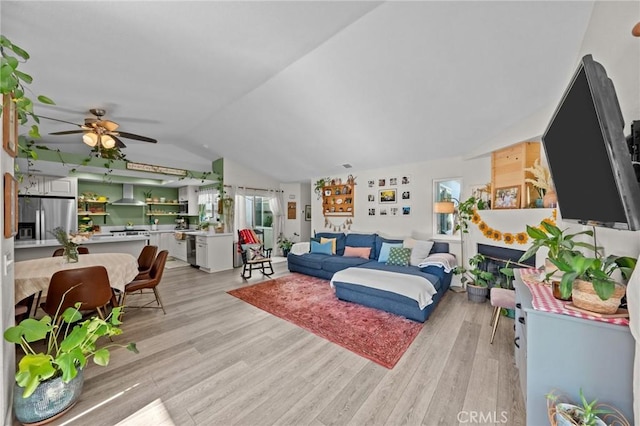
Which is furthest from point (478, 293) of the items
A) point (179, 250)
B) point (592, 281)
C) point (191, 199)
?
point (191, 199)

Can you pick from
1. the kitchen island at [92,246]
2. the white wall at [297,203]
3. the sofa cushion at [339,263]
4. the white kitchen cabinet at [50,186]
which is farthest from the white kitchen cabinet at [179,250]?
the sofa cushion at [339,263]

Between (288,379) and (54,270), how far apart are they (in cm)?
278

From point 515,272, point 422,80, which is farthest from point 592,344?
point 422,80

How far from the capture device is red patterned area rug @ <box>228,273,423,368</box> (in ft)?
7.89

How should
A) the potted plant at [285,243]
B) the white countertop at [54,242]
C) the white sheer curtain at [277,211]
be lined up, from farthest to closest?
the white sheer curtain at [277,211] < the potted plant at [285,243] < the white countertop at [54,242]

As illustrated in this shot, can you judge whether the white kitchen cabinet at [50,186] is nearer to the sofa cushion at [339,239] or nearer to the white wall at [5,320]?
the white wall at [5,320]

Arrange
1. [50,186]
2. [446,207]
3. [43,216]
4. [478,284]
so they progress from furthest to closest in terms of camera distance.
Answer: [50,186]
[43,216]
[446,207]
[478,284]

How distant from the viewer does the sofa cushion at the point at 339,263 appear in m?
4.55

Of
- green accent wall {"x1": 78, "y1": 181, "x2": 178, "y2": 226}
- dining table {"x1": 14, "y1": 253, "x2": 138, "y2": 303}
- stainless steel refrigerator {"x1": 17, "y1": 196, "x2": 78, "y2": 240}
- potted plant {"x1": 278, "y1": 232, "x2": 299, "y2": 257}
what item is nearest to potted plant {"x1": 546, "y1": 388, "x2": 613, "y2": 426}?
dining table {"x1": 14, "y1": 253, "x2": 138, "y2": 303}

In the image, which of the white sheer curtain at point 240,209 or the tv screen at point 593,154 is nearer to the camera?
the tv screen at point 593,154

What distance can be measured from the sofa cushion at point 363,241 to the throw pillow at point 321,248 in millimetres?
462

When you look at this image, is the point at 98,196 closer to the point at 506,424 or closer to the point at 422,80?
the point at 422,80

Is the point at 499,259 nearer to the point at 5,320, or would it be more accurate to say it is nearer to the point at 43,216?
the point at 5,320

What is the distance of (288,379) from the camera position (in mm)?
1944
